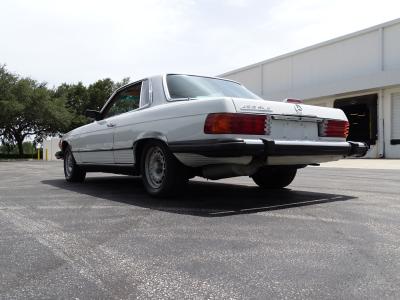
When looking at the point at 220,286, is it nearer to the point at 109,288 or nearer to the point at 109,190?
the point at 109,288

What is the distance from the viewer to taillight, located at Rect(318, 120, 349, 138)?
208 inches

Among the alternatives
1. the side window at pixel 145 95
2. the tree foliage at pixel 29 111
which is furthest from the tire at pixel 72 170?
the tree foliage at pixel 29 111

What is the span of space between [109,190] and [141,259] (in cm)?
381

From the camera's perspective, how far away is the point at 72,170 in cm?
808

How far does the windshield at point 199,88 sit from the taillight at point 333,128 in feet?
3.70

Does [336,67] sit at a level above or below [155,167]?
above

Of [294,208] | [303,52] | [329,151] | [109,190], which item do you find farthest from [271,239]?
[303,52]

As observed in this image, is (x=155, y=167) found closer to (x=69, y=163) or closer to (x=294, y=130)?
(x=294, y=130)

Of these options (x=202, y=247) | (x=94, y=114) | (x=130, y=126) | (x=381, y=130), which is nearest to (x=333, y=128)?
(x=130, y=126)

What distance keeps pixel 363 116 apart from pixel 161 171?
68.2 ft

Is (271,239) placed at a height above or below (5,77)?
below

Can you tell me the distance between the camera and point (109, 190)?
6.67m

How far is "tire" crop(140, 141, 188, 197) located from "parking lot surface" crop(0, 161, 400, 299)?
6.9 inches

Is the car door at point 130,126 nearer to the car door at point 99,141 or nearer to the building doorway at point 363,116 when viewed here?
the car door at point 99,141
